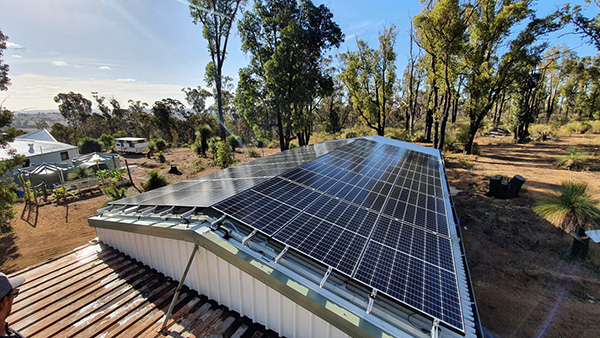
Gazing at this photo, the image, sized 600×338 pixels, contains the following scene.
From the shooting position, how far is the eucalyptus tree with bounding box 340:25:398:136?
80.4 ft

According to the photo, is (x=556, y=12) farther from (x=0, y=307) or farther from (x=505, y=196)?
(x=0, y=307)

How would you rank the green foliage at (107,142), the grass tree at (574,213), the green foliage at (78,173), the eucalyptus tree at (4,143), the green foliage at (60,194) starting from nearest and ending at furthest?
the grass tree at (574,213), the eucalyptus tree at (4,143), the green foliage at (60,194), the green foliage at (78,173), the green foliage at (107,142)

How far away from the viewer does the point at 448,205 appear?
608 centimetres

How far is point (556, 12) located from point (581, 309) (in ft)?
71.4

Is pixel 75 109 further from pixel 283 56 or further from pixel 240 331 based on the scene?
pixel 240 331

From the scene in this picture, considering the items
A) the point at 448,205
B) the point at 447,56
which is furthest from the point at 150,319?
the point at 447,56

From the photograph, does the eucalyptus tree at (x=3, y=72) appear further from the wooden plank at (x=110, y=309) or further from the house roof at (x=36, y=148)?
the house roof at (x=36, y=148)

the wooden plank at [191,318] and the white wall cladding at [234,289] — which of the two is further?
the wooden plank at [191,318]

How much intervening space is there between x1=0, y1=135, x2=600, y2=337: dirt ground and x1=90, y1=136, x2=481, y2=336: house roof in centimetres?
276

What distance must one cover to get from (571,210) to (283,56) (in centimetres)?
1940

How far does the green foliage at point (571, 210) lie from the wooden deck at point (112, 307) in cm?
1088

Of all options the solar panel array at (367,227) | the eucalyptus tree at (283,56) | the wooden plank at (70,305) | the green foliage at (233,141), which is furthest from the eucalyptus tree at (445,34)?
the green foliage at (233,141)

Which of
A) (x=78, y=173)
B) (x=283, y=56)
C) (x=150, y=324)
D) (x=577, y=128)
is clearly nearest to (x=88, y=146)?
(x=78, y=173)

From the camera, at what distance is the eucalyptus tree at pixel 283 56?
63.3ft
